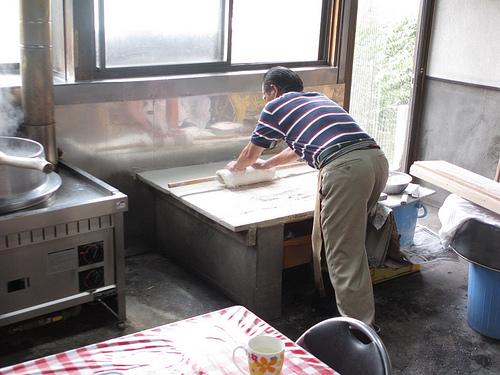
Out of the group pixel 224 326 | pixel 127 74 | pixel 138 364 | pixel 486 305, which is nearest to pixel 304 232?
pixel 486 305

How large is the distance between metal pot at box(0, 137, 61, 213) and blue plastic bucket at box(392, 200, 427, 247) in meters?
2.20

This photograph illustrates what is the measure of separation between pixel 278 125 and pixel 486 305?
1.48m

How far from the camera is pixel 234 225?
2.99 m

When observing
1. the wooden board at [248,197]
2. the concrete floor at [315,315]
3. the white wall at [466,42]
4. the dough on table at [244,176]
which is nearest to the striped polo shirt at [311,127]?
the wooden board at [248,197]

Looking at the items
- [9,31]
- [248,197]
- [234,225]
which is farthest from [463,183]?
[9,31]

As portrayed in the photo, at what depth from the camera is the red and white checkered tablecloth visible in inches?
62.4

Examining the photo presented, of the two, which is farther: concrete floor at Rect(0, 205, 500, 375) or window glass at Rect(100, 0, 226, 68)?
window glass at Rect(100, 0, 226, 68)

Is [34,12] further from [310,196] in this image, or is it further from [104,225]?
[310,196]

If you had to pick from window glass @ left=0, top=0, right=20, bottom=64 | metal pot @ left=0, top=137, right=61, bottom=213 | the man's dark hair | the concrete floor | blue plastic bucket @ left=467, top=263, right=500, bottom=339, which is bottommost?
the concrete floor

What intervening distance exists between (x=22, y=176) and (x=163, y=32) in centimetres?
161

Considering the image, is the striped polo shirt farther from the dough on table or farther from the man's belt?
the dough on table

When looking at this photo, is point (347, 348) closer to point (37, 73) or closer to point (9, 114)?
point (37, 73)

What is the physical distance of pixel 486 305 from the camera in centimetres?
305

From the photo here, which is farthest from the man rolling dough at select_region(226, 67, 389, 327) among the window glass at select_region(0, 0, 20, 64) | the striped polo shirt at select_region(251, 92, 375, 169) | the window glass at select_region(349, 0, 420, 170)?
the window glass at select_region(349, 0, 420, 170)
